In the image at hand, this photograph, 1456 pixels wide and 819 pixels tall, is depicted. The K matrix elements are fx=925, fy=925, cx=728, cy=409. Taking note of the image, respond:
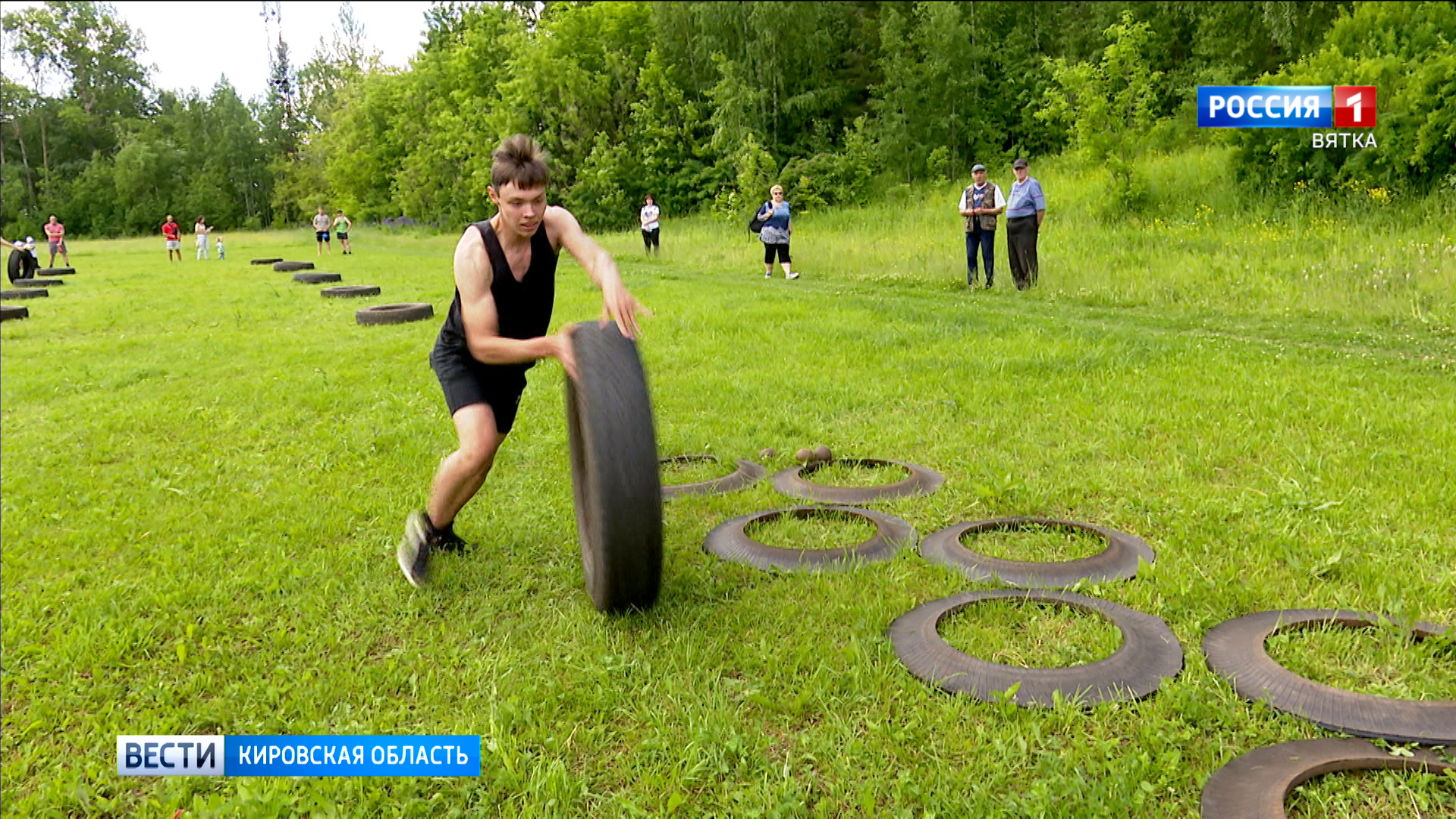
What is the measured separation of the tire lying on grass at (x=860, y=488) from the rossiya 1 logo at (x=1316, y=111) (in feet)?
49.4

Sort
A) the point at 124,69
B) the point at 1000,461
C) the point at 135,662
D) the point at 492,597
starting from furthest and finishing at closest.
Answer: the point at 124,69, the point at 1000,461, the point at 492,597, the point at 135,662

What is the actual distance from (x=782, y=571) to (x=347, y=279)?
66.9ft

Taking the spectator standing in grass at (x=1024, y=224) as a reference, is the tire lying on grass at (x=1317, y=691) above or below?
below

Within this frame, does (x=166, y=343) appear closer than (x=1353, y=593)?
No

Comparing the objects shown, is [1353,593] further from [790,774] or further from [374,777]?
[374,777]

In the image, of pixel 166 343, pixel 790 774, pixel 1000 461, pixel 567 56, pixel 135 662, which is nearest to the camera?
pixel 790 774

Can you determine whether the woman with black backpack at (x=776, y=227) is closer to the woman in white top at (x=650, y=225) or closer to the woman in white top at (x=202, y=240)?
the woman in white top at (x=650, y=225)

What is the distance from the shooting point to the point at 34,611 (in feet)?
13.4

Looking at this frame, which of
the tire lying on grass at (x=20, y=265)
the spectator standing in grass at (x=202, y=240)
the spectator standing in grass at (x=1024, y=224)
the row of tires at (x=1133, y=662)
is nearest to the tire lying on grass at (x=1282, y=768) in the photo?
the row of tires at (x=1133, y=662)

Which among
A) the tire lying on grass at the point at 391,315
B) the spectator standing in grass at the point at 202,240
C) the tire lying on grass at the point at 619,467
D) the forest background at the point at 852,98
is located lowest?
the tire lying on grass at the point at 619,467

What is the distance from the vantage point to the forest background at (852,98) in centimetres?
1697

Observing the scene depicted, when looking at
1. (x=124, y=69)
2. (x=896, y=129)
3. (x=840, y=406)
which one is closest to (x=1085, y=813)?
(x=840, y=406)

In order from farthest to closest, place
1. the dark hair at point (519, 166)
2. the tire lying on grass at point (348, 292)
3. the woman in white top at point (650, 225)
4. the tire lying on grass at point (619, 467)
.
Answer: the woman in white top at point (650, 225) → the tire lying on grass at point (348, 292) → the dark hair at point (519, 166) → the tire lying on grass at point (619, 467)

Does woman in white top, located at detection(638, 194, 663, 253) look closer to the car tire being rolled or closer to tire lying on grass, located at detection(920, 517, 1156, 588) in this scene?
the car tire being rolled
